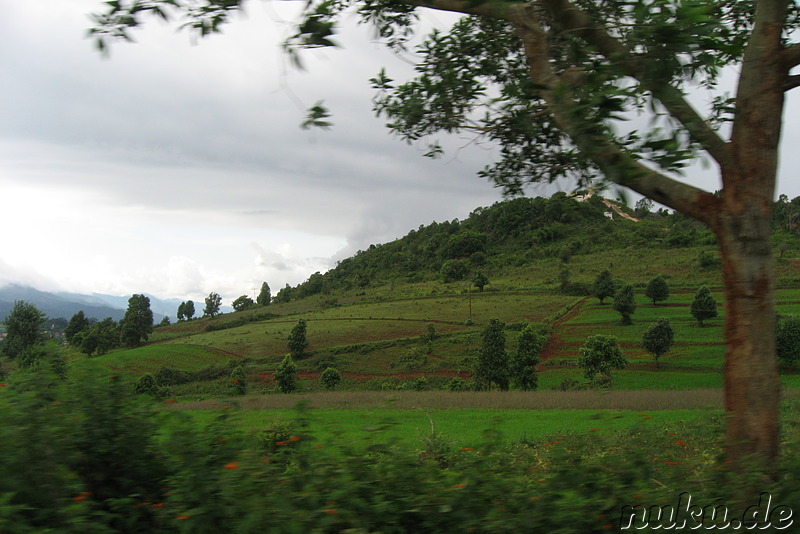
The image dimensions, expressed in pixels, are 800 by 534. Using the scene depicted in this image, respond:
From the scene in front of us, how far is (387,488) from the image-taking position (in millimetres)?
2635

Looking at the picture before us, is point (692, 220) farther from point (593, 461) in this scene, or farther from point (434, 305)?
point (434, 305)

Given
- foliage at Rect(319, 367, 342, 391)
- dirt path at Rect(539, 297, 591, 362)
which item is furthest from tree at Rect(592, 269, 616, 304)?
foliage at Rect(319, 367, 342, 391)

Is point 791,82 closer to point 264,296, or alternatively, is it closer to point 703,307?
point 703,307

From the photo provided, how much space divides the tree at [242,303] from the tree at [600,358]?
82.8 m

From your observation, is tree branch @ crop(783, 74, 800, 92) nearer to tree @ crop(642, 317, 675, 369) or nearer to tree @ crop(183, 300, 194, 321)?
tree @ crop(642, 317, 675, 369)

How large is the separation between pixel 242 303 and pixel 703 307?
3564 inches

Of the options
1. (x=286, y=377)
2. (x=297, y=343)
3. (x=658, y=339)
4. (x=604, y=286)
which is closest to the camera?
(x=658, y=339)

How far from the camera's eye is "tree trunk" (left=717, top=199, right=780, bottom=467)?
10.2 feet

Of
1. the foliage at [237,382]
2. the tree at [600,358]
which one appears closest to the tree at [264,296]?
the tree at [600,358]

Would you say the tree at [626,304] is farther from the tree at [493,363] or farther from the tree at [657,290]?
the tree at [493,363]

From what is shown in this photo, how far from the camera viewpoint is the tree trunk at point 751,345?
10.2 feet

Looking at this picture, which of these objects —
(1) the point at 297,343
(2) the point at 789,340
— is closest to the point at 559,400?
(2) the point at 789,340

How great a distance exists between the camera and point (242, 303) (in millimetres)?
113500

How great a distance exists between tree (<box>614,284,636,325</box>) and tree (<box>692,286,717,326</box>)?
6.46 m
